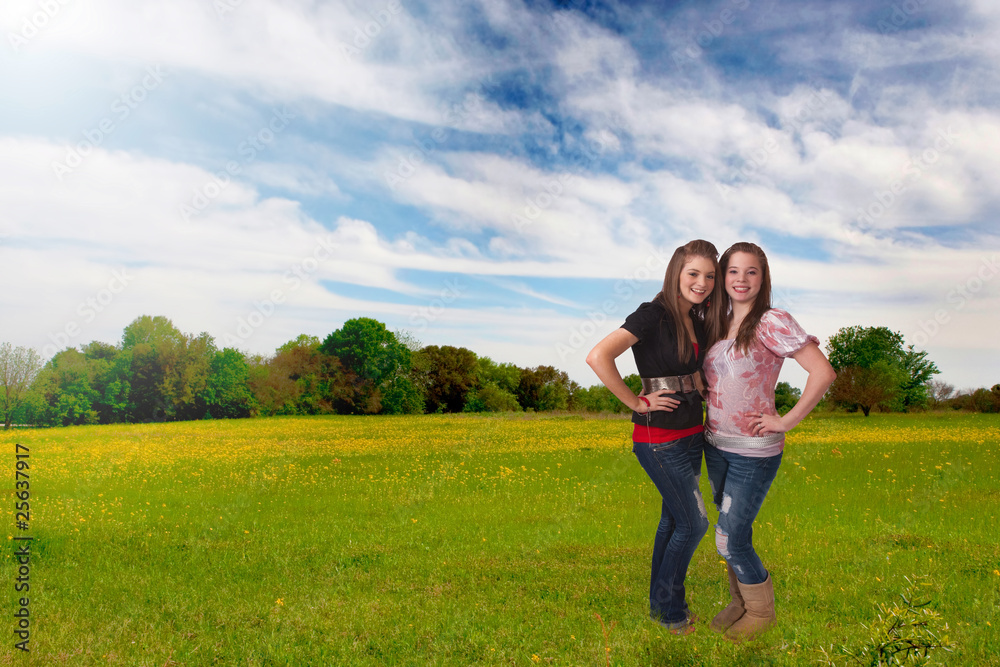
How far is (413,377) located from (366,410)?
7444 millimetres

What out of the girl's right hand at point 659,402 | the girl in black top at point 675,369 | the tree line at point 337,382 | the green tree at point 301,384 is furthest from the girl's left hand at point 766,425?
the green tree at point 301,384

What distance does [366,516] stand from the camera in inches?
467

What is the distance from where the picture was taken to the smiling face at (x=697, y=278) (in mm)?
4957

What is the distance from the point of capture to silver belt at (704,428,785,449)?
15.7ft

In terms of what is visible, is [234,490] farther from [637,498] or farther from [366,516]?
[637,498]

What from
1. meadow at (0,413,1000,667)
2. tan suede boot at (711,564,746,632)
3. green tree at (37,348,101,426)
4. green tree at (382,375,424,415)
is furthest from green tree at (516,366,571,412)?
tan suede boot at (711,564,746,632)

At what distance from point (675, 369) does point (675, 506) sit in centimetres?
113

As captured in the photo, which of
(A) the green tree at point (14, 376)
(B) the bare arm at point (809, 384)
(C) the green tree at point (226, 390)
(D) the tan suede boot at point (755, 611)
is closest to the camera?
(B) the bare arm at point (809, 384)

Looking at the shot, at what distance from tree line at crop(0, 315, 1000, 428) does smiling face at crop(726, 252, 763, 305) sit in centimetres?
4369

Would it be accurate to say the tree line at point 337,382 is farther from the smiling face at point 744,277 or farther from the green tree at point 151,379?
the smiling face at point 744,277

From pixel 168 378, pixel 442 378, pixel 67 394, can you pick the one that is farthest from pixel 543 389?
pixel 67 394

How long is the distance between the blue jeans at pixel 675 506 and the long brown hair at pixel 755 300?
878mm

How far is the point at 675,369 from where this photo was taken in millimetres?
5016

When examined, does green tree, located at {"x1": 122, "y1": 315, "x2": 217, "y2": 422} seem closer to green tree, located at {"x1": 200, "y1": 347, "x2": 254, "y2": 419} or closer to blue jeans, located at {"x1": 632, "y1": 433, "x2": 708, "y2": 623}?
green tree, located at {"x1": 200, "y1": 347, "x2": 254, "y2": 419}
